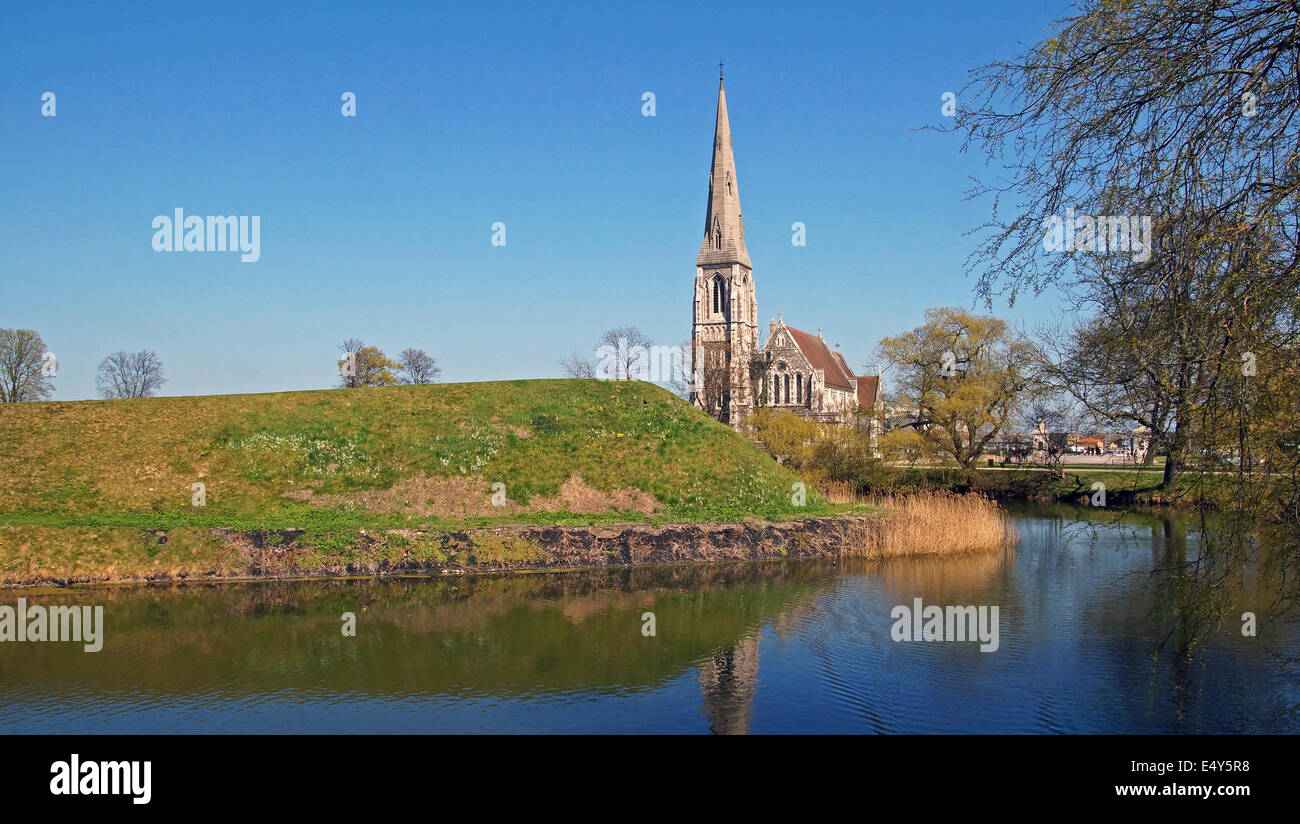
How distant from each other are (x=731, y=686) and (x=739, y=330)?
82266 millimetres

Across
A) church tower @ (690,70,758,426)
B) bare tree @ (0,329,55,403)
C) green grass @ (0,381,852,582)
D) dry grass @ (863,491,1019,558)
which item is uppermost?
church tower @ (690,70,758,426)

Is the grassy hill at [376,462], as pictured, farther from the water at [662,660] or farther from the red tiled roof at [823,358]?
the red tiled roof at [823,358]

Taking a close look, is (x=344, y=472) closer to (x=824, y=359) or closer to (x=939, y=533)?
(x=939, y=533)

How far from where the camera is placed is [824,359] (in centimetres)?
9162

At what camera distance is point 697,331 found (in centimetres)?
9706

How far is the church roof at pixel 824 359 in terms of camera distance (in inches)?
3477

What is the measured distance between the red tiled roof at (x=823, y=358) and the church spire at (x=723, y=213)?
11.2 metres

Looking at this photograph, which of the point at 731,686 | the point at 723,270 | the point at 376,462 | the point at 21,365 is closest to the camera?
the point at 731,686

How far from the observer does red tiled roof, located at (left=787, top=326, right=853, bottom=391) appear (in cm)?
8838

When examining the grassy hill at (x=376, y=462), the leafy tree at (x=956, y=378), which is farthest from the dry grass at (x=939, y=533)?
the leafy tree at (x=956, y=378)

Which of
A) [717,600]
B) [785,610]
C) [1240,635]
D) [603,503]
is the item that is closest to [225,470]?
[603,503]

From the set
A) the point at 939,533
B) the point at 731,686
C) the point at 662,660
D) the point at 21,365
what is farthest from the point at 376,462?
the point at 21,365

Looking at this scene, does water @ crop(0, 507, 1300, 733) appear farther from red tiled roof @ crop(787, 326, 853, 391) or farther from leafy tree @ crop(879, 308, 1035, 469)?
red tiled roof @ crop(787, 326, 853, 391)

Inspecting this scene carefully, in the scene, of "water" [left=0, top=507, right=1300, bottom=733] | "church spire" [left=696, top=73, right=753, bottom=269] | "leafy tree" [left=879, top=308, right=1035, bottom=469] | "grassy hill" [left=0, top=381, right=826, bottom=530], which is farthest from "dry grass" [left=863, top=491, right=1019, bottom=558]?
"church spire" [left=696, top=73, right=753, bottom=269]
